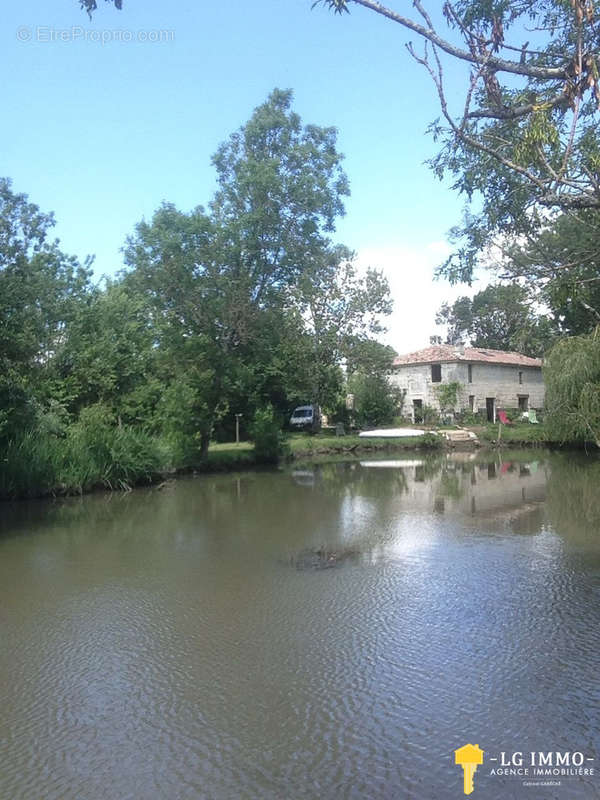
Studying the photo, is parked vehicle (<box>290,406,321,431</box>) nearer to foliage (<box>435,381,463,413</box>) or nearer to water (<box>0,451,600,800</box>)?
foliage (<box>435,381,463,413</box>)

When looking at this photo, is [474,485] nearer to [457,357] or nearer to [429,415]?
[429,415]

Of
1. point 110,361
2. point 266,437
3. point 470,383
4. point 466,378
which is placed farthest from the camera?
point 470,383

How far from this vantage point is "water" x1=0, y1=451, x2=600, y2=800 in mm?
3809

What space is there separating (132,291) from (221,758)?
26.3m

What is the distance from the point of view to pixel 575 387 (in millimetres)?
25703

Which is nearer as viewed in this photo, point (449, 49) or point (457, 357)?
point (449, 49)

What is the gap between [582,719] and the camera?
13.9 feet

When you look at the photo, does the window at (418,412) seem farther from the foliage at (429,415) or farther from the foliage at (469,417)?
the foliage at (469,417)

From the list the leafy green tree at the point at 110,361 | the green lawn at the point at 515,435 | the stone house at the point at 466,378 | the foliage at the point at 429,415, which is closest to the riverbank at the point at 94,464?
the leafy green tree at the point at 110,361

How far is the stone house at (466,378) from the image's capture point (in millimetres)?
42781

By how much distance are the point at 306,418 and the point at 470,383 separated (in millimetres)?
11947

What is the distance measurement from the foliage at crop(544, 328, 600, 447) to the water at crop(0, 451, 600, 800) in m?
14.6

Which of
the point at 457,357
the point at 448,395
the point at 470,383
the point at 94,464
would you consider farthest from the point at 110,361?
the point at 470,383

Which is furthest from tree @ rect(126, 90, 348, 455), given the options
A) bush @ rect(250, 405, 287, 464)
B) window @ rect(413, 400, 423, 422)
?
window @ rect(413, 400, 423, 422)
